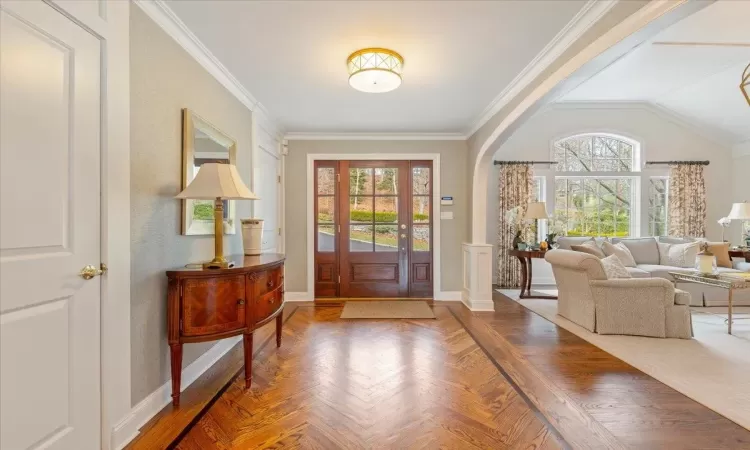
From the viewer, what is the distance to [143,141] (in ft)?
6.46

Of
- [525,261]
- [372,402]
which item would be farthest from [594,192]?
[372,402]

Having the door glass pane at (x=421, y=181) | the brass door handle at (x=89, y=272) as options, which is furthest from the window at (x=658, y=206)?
the brass door handle at (x=89, y=272)

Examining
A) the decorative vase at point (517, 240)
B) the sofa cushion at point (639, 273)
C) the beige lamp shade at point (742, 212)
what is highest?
the beige lamp shade at point (742, 212)

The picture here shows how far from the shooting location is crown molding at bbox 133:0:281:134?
2022 millimetres

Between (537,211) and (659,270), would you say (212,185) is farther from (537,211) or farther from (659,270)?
(659,270)

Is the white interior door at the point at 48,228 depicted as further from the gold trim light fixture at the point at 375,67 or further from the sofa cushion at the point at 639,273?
the sofa cushion at the point at 639,273

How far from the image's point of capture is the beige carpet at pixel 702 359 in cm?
217

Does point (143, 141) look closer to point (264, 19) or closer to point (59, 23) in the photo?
point (59, 23)

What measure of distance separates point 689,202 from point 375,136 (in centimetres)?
585

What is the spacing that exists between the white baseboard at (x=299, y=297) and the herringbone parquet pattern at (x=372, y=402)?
68.2 inches

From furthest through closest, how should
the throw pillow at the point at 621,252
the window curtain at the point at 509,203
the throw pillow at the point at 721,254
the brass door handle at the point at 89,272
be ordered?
the window curtain at the point at 509,203 → the throw pillow at the point at 621,252 → the throw pillow at the point at 721,254 → the brass door handle at the point at 89,272

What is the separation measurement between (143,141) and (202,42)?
100 cm

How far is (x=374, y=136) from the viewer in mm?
5027

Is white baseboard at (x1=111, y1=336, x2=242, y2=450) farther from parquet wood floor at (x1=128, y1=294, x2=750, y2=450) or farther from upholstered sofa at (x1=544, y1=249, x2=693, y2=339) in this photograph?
upholstered sofa at (x1=544, y1=249, x2=693, y2=339)
